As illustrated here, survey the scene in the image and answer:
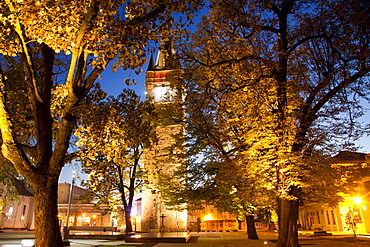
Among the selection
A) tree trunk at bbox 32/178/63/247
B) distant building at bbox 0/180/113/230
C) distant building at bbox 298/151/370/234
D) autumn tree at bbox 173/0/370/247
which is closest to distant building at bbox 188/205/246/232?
distant building at bbox 298/151/370/234

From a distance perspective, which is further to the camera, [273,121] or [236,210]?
[236,210]

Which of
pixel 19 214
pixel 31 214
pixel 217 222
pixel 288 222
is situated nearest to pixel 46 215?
pixel 288 222

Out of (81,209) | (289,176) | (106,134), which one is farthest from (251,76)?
(81,209)

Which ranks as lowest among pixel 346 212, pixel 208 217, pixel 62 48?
pixel 208 217

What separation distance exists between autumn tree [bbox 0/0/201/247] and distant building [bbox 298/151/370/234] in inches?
564

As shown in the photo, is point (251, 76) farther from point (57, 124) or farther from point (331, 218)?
point (331, 218)

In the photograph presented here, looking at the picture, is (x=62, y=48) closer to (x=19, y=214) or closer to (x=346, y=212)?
(x=346, y=212)

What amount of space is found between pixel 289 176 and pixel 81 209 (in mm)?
50680

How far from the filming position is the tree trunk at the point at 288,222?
10891 millimetres

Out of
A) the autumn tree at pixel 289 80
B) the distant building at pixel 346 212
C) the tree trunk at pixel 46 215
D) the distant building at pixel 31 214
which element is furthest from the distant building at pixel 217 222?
the tree trunk at pixel 46 215

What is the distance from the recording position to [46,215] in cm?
616

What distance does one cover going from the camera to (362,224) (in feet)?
102

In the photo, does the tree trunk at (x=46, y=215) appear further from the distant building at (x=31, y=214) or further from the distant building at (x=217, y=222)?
the distant building at (x=217, y=222)

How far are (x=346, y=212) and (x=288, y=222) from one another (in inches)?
1123
